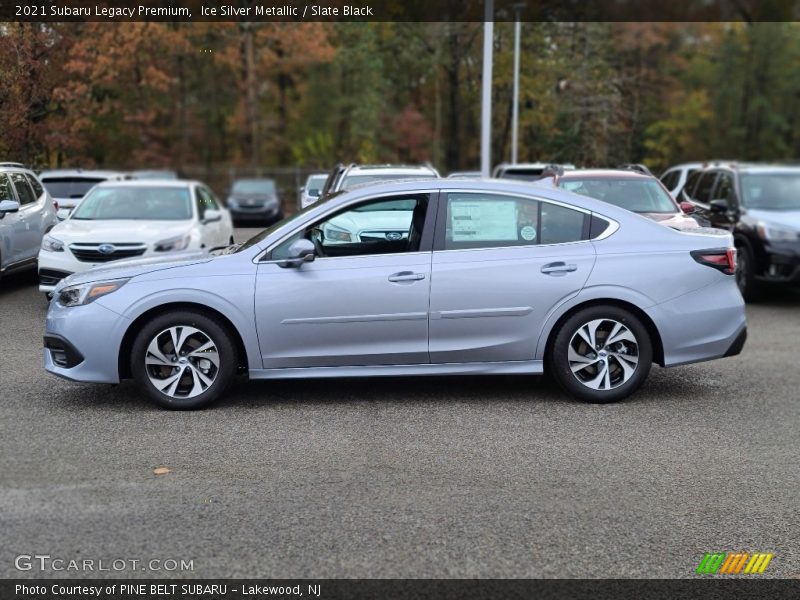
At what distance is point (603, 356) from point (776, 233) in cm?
637

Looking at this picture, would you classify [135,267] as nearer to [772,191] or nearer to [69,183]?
[772,191]

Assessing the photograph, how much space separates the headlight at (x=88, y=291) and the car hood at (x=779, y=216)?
883 centimetres

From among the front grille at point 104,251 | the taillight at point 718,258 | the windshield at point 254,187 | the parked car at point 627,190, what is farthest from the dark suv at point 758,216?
the windshield at point 254,187

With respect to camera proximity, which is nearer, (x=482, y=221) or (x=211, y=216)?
(x=482, y=221)

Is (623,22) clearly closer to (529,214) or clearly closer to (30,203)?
(30,203)

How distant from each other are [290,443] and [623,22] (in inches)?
1517

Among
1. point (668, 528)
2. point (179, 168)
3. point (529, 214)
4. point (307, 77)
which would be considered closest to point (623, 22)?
point (307, 77)

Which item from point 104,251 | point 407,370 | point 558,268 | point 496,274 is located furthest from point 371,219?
point 104,251

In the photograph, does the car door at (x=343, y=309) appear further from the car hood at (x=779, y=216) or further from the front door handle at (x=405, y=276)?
the car hood at (x=779, y=216)

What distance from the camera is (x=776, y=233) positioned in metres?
12.0

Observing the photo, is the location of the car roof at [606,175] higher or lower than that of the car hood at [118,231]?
higher

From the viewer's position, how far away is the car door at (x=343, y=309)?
648cm

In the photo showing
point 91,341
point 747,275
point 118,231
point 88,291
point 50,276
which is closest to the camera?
point 91,341

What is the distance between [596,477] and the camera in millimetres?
5172
